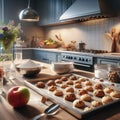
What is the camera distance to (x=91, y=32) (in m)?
3.93

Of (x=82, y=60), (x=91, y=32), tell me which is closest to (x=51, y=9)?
(x=91, y=32)

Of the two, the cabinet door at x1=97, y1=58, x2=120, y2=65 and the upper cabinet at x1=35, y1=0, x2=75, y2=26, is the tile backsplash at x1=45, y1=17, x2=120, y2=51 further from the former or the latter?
the cabinet door at x1=97, y1=58, x2=120, y2=65

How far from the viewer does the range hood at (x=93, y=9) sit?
310 centimetres

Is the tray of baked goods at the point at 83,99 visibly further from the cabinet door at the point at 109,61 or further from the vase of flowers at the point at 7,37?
the cabinet door at the point at 109,61

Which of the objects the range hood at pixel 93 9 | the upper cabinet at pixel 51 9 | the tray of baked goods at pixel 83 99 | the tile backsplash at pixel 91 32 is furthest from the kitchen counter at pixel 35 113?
the upper cabinet at pixel 51 9

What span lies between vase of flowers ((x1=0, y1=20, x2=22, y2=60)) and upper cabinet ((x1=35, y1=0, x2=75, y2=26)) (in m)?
2.79

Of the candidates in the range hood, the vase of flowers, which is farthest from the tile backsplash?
the vase of flowers

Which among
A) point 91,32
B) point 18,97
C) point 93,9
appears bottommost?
point 18,97

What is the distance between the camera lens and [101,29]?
3668 mm

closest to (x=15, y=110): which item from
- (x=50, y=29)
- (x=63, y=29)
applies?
(x=63, y=29)

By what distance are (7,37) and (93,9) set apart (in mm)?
2116

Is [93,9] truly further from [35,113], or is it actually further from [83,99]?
[35,113]

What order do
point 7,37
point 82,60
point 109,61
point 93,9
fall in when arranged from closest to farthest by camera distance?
point 7,37 → point 109,61 → point 93,9 → point 82,60

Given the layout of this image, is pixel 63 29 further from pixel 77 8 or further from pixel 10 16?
pixel 10 16
